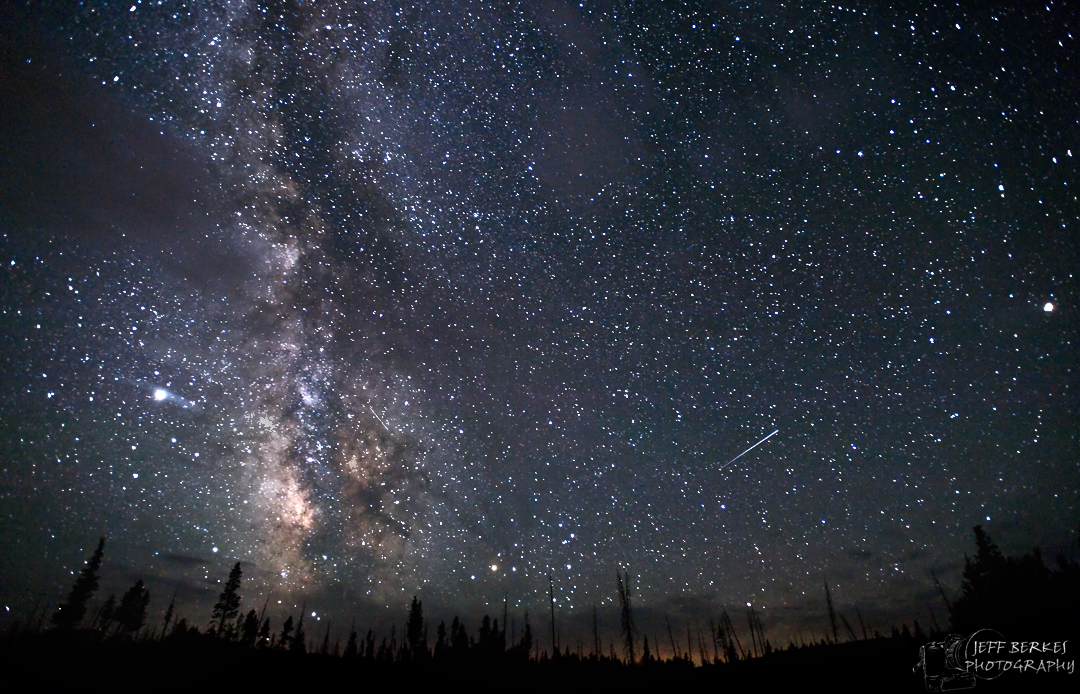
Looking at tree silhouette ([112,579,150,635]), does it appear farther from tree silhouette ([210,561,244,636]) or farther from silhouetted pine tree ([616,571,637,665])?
silhouetted pine tree ([616,571,637,665])

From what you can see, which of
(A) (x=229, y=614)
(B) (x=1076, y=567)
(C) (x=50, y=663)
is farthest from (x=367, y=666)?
(B) (x=1076, y=567)

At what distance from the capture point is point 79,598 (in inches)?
2110

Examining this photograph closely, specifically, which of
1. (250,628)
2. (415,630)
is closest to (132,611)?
(250,628)

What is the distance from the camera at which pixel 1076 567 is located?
39656mm

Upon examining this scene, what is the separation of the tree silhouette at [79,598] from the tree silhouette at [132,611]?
361cm

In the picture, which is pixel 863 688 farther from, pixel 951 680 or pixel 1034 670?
pixel 1034 670

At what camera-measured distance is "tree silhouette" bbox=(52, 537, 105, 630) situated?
5231cm

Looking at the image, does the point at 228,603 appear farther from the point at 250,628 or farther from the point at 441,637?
the point at 441,637

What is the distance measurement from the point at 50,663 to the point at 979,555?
74955 mm

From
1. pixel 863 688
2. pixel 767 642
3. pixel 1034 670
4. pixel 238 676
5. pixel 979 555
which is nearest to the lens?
pixel 1034 670

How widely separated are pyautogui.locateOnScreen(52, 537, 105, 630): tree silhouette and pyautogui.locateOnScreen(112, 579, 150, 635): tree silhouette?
142 inches

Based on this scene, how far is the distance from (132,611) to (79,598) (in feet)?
18.7

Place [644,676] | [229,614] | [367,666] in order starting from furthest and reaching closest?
[229,614]
[644,676]
[367,666]

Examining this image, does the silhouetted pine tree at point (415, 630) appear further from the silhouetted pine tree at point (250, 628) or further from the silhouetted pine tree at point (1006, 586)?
the silhouetted pine tree at point (1006, 586)
